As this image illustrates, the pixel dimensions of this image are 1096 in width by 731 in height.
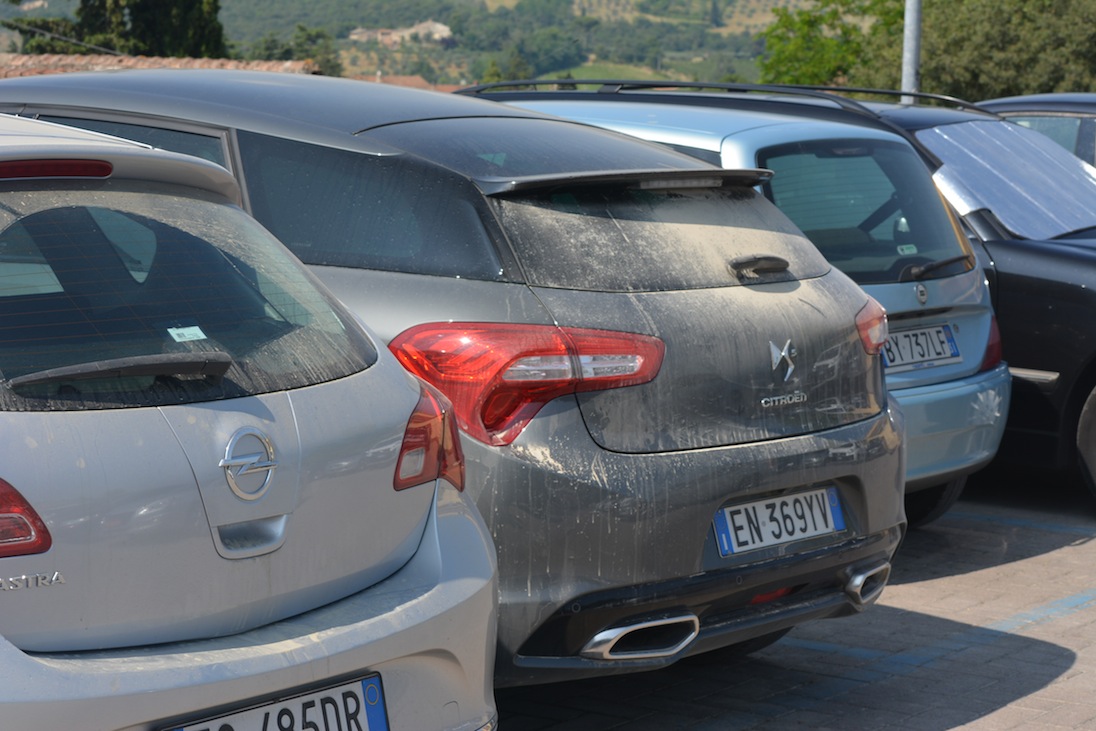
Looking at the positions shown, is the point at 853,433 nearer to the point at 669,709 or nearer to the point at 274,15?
the point at 669,709

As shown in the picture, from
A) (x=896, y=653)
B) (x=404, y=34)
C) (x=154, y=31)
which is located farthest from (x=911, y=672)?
(x=404, y=34)

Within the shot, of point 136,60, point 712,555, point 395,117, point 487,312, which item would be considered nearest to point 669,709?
point 712,555

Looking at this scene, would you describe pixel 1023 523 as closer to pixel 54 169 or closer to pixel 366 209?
pixel 366 209

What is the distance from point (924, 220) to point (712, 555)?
3.01m

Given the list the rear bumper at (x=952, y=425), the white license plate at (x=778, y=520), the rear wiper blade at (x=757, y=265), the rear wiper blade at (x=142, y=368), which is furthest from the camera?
the rear bumper at (x=952, y=425)

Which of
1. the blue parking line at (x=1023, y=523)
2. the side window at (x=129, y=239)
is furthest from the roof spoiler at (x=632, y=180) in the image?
the blue parking line at (x=1023, y=523)

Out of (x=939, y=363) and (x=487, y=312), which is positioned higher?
(x=487, y=312)

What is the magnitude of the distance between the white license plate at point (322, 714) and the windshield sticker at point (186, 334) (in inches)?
27.7

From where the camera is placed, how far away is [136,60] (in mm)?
20297

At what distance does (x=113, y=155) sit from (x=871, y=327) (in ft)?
7.78

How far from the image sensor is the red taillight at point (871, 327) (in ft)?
14.0

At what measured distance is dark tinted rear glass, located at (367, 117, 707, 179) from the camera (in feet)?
13.3

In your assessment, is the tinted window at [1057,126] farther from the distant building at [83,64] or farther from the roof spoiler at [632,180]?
the distant building at [83,64]

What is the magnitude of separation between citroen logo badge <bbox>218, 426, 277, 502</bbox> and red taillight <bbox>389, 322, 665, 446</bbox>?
95 cm
